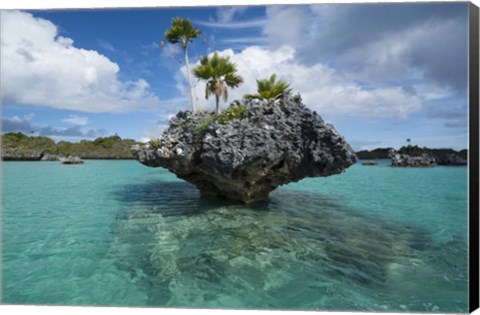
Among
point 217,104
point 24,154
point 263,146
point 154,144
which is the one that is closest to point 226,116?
point 217,104

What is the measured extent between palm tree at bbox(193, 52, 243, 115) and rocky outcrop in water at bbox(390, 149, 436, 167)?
3874cm

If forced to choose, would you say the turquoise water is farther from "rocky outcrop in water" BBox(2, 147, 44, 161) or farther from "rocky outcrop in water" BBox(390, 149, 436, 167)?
"rocky outcrop in water" BBox(2, 147, 44, 161)

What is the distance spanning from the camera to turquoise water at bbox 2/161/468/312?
161 inches

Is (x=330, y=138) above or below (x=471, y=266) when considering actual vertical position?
above

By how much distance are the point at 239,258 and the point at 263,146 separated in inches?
143

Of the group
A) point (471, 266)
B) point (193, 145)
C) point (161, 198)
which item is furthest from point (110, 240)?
point (471, 266)

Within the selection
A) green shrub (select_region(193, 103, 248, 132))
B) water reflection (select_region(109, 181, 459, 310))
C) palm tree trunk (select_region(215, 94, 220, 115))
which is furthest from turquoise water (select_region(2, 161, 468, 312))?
palm tree trunk (select_region(215, 94, 220, 115))

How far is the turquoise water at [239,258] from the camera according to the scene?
4.10 metres

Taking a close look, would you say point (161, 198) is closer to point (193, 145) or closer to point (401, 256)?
point (193, 145)

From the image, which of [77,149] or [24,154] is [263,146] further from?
[77,149]

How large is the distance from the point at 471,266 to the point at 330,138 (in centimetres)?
430

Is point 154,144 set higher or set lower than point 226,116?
lower

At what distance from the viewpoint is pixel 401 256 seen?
543cm

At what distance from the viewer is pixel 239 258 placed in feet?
17.1
